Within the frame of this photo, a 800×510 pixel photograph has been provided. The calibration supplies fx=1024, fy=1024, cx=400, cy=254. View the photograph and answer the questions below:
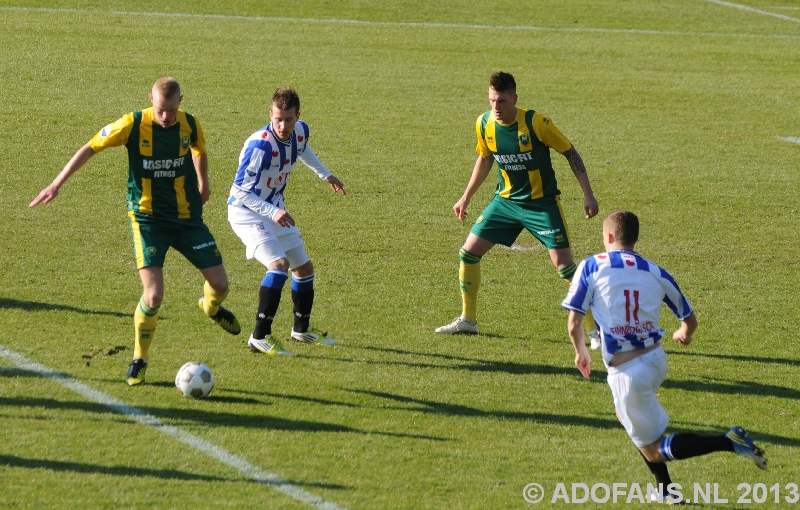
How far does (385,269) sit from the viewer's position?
11.1 metres

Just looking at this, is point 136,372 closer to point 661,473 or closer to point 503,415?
point 503,415

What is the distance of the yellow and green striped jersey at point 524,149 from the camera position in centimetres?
909

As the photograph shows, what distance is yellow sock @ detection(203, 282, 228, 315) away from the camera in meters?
8.48

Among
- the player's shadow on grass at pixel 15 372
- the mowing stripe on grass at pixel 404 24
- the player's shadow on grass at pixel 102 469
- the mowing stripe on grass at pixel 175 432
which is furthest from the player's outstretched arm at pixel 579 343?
the mowing stripe on grass at pixel 404 24

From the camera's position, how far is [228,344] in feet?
29.3

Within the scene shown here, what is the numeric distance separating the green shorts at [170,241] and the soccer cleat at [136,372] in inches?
29.1

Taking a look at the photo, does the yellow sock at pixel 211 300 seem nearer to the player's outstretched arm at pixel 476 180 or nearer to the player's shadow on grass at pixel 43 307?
the player's shadow on grass at pixel 43 307

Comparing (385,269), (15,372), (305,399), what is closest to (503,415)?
(305,399)

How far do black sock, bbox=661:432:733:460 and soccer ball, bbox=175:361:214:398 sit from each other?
11.2ft

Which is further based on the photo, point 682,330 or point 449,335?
point 449,335

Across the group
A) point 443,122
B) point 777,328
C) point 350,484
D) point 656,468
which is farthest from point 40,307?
point 443,122

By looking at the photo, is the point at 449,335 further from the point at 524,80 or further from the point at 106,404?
the point at 524,80

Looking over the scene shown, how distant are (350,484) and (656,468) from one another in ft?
6.31

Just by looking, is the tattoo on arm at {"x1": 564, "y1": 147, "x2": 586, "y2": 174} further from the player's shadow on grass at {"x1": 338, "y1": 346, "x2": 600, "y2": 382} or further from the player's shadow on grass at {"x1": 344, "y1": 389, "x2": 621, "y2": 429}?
the player's shadow on grass at {"x1": 344, "y1": 389, "x2": 621, "y2": 429}
